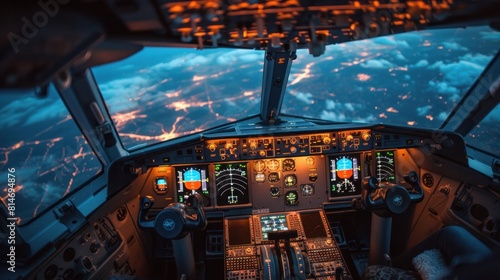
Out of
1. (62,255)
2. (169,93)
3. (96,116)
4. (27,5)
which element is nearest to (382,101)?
Answer: (169,93)

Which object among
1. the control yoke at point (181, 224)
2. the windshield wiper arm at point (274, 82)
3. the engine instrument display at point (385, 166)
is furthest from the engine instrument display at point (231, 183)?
the engine instrument display at point (385, 166)

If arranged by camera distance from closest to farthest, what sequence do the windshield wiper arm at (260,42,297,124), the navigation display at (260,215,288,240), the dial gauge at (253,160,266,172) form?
1. the windshield wiper arm at (260,42,297,124)
2. the navigation display at (260,215,288,240)
3. the dial gauge at (253,160,266,172)

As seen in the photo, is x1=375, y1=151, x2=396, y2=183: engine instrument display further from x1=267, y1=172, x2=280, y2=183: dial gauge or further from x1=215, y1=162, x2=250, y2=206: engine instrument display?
x1=215, y1=162, x2=250, y2=206: engine instrument display

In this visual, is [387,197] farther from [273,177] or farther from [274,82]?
[274,82]

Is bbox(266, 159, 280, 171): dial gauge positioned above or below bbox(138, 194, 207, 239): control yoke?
below

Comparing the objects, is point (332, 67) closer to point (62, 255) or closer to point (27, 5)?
point (62, 255)

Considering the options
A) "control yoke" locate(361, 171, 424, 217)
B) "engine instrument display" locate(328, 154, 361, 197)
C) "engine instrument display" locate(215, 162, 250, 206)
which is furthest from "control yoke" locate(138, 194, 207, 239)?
"engine instrument display" locate(328, 154, 361, 197)

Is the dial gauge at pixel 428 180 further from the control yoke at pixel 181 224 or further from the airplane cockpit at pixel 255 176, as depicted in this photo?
the control yoke at pixel 181 224

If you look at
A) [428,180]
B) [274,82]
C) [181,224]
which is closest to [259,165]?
[274,82]
